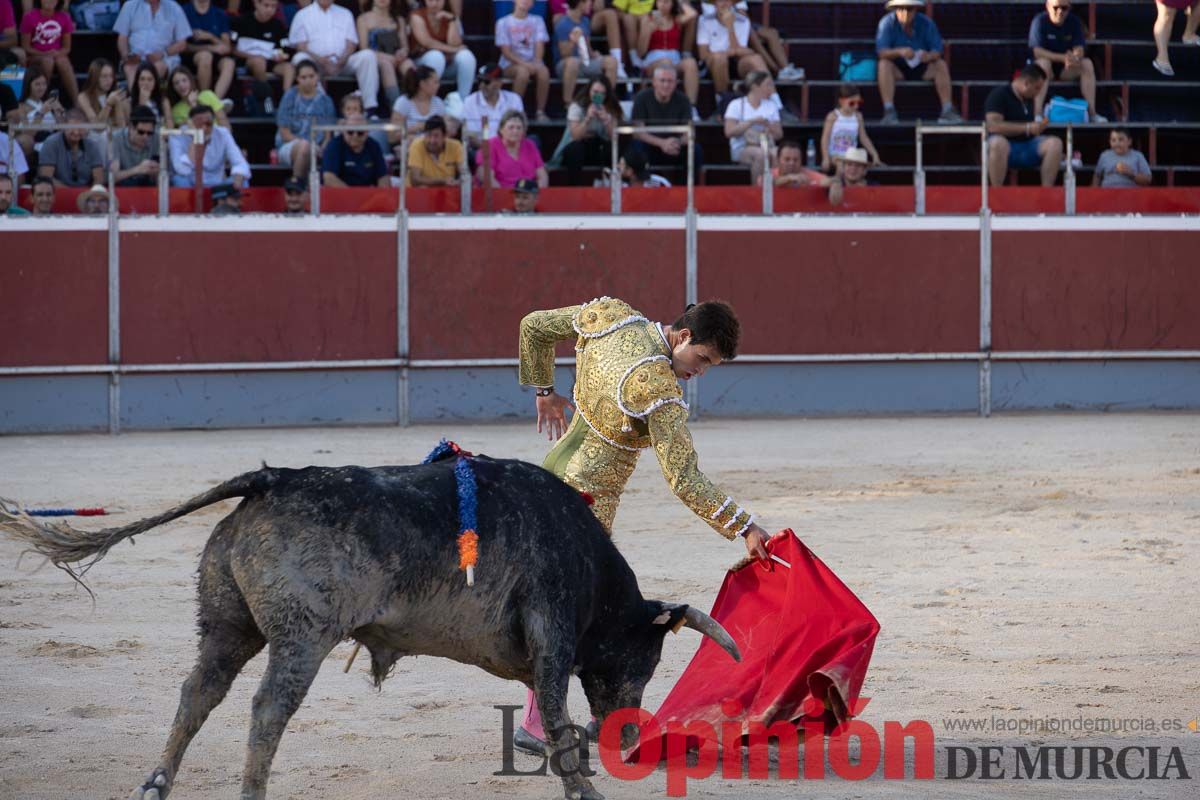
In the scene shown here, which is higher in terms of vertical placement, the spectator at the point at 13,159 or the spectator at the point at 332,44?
the spectator at the point at 332,44

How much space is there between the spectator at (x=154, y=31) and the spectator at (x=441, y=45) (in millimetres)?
1473

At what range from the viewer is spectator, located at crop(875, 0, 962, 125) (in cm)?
1184

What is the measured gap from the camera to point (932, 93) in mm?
12070

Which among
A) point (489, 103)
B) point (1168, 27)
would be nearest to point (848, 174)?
point (489, 103)

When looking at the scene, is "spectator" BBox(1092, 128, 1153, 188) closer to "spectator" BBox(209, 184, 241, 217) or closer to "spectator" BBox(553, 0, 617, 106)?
"spectator" BBox(553, 0, 617, 106)

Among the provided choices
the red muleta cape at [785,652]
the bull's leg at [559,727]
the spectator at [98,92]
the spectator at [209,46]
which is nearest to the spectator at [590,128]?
the spectator at [209,46]

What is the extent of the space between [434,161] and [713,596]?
5578 millimetres

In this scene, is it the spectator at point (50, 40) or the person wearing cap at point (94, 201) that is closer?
the person wearing cap at point (94, 201)

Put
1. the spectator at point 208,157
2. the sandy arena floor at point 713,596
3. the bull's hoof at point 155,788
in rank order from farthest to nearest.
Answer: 1. the spectator at point 208,157
2. the sandy arena floor at point 713,596
3. the bull's hoof at point 155,788

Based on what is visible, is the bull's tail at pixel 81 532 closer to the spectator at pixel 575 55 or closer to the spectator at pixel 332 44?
the spectator at pixel 332 44

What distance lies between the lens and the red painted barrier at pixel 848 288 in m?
10.5

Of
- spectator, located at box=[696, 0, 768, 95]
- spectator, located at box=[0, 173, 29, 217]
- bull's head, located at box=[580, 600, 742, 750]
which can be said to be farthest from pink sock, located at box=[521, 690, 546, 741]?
spectator, located at box=[696, 0, 768, 95]

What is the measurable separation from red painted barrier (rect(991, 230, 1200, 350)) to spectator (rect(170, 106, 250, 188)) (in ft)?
15.5

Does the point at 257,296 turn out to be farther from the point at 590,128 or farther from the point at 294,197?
the point at 590,128
